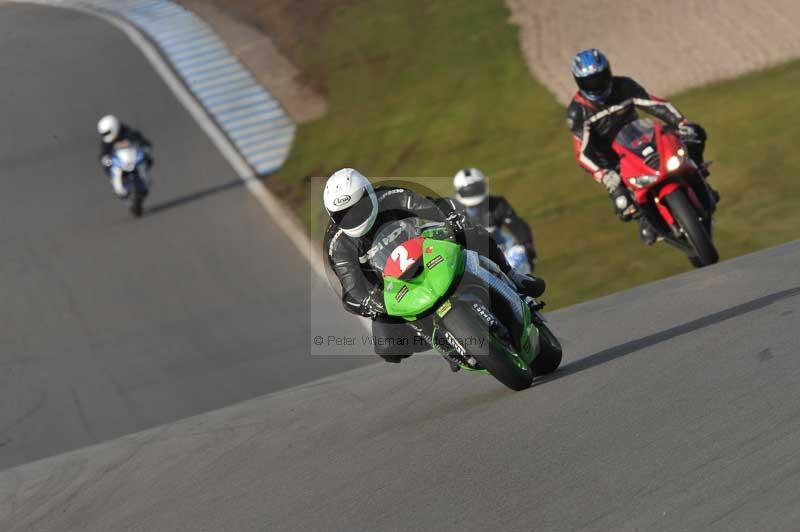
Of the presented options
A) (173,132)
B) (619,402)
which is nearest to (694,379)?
(619,402)

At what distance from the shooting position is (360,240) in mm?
7383

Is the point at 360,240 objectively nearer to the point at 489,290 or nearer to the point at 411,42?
the point at 489,290

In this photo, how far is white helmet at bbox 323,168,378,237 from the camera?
7.16 metres

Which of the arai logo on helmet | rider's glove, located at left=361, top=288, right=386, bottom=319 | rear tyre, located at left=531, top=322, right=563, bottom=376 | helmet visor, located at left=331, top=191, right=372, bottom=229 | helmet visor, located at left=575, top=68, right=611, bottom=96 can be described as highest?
the arai logo on helmet

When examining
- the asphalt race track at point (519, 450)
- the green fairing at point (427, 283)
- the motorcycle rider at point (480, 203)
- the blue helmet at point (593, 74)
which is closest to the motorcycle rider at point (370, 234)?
the green fairing at point (427, 283)

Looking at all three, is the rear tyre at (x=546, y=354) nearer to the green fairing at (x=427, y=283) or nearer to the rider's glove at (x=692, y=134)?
the green fairing at (x=427, y=283)

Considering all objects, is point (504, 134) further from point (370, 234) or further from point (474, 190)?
point (370, 234)

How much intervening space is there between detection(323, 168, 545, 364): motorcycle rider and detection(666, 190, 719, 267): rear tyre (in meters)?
3.65

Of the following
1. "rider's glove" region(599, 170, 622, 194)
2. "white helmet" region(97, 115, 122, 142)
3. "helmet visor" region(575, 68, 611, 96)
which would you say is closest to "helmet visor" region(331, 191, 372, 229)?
"rider's glove" region(599, 170, 622, 194)

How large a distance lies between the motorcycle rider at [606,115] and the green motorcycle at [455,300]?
13.8 feet

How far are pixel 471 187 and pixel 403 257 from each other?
5785 millimetres

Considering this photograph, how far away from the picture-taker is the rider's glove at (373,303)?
282 inches

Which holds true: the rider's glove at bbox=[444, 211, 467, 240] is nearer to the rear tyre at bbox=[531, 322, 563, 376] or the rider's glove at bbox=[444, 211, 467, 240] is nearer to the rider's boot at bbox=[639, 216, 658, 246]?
the rear tyre at bbox=[531, 322, 563, 376]

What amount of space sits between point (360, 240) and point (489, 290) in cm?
82
